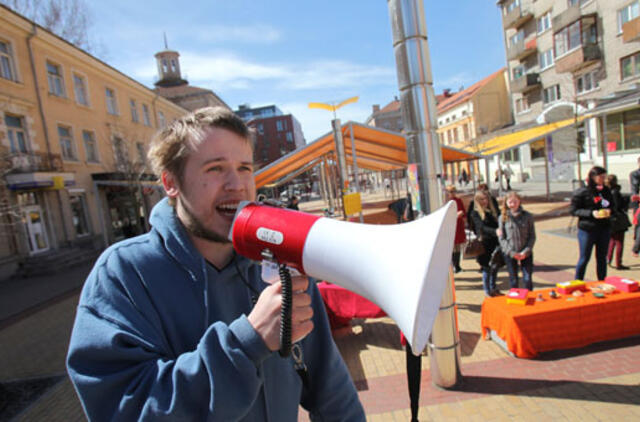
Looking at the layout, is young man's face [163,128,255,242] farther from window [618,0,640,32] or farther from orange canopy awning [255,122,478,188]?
window [618,0,640,32]

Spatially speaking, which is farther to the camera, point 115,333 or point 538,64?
point 538,64

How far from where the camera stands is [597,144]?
1858cm

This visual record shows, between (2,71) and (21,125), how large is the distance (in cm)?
192

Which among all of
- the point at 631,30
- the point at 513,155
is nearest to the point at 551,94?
the point at 513,155

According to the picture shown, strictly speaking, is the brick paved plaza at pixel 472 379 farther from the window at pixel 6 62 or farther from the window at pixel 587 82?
the window at pixel 587 82

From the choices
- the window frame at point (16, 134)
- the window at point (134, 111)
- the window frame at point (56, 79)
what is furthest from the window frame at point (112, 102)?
the window frame at point (16, 134)

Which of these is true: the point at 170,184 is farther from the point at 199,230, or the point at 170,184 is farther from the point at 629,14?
the point at 629,14

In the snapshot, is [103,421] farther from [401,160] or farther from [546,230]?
[401,160]

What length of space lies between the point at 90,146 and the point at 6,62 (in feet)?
16.1

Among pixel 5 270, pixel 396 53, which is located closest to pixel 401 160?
pixel 396 53

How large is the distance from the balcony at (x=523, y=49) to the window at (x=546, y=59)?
878 mm

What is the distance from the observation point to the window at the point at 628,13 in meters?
17.1

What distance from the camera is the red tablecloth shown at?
446 cm

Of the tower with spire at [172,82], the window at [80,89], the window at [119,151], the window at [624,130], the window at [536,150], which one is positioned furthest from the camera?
the tower with spire at [172,82]
